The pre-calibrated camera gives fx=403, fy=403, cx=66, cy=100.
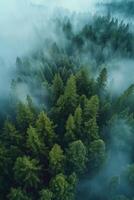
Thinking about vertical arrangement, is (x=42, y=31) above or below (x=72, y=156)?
above

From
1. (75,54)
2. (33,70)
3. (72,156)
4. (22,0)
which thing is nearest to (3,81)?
(33,70)

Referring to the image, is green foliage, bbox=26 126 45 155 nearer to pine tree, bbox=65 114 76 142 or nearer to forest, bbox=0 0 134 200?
forest, bbox=0 0 134 200

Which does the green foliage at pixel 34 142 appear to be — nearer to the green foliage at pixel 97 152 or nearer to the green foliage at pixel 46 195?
the green foliage at pixel 97 152

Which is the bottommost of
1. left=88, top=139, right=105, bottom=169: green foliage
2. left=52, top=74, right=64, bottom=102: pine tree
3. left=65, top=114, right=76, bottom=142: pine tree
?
left=88, top=139, right=105, bottom=169: green foliage

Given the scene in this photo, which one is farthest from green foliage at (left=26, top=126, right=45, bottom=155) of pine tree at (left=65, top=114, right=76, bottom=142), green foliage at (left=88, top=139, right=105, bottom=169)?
green foliage at (left=88, top=139, right=105, bottom=169)

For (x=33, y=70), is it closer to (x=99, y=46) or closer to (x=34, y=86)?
(x=34, y=86)

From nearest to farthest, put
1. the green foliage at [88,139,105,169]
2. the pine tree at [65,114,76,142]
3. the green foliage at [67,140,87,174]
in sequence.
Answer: the green foliage at [67,140,87,174] < the green foliage at [88,139,105,169] < the pine tree at [65,114,76,142]

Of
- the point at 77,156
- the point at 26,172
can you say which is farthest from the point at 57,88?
the point at 26,172

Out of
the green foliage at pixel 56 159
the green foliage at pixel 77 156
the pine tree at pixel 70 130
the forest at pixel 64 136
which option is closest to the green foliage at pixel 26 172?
the forest at pixel 64 136
